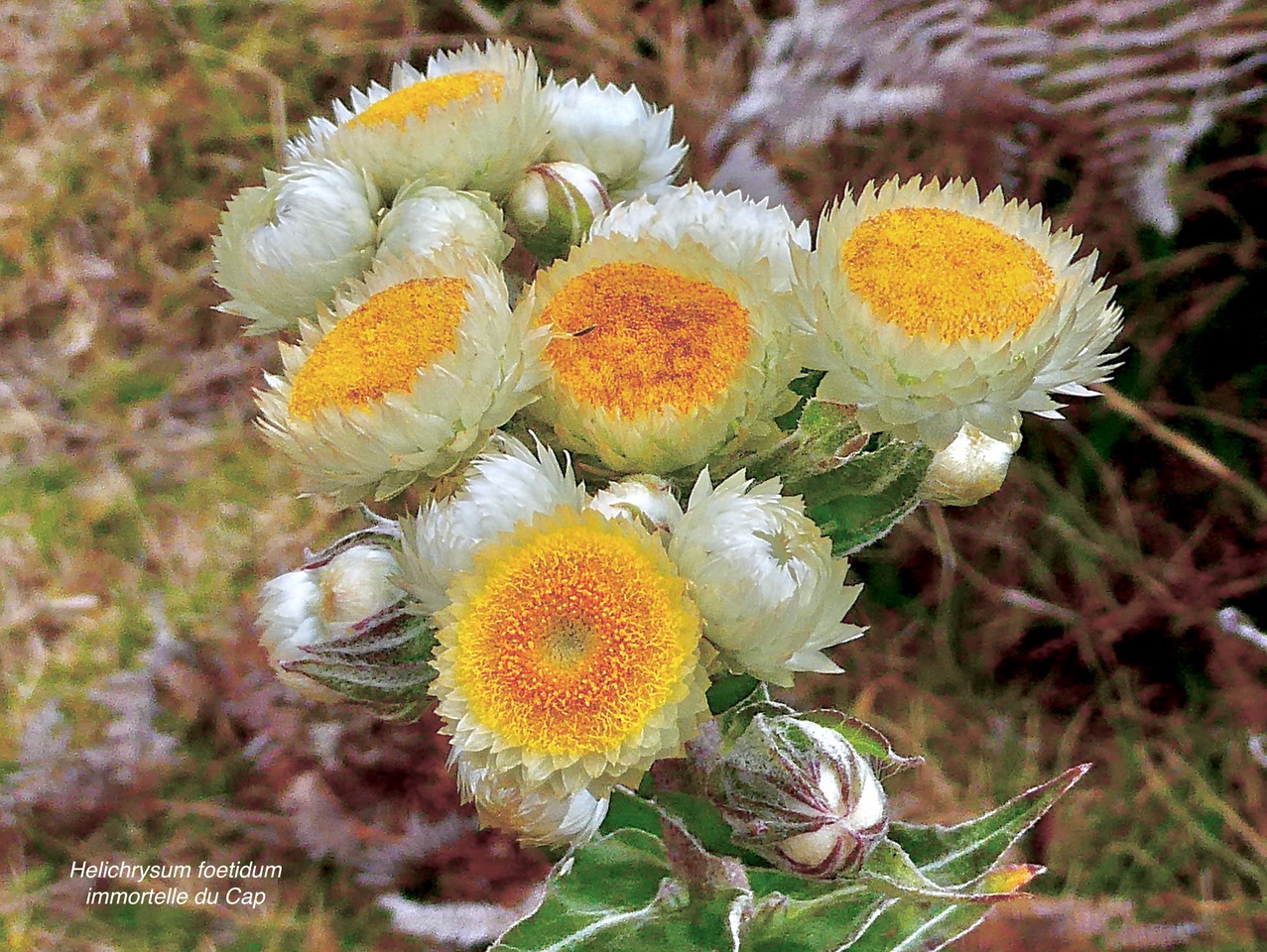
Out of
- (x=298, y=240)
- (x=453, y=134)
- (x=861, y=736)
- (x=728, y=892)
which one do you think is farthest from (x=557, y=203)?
(x=728, y=892)

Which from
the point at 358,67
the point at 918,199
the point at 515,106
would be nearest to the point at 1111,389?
the point at 918,199

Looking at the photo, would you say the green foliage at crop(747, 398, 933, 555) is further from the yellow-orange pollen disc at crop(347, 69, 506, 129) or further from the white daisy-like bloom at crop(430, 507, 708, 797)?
the yellow-orange pollen disc at crop(347, 69, 506, 129)

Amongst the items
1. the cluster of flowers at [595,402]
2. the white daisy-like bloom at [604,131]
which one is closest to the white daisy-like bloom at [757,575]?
the cluster of flowers at [595,402]

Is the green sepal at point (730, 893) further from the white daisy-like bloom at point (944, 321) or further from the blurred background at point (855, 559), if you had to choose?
the blurred background at point (855, 559)

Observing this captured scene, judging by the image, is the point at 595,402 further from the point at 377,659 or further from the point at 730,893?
the point at 730,893

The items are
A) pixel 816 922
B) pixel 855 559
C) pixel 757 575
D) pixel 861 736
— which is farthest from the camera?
pixel 855 559

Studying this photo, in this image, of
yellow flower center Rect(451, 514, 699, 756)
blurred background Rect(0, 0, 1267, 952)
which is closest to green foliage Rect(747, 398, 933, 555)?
yellow flower center Rect(451, 514, 699, 756)
